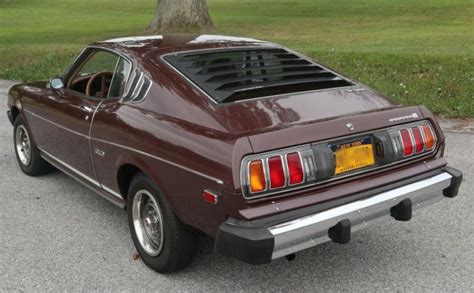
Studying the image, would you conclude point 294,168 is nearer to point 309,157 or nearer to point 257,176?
point 309,157

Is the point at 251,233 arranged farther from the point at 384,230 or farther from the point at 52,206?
the point at 52,206

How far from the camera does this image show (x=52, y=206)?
16.2ft

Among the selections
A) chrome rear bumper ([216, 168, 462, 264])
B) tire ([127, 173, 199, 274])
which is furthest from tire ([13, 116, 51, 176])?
chrome rear bumper ([216, 168, 462, 264])

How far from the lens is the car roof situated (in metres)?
4.18

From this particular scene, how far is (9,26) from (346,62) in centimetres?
2185

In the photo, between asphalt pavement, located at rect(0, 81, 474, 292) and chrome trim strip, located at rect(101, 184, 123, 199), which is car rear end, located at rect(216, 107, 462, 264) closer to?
asphalt pavement, located at rect(0, 81, 474, 292)

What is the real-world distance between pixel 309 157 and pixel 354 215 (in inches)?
Result: 17.0

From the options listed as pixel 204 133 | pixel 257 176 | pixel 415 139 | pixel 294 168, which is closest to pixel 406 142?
pixel 415 139

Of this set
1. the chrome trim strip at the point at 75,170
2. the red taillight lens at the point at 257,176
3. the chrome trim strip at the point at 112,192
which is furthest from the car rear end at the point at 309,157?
the chrome trim strip at the point at 75,170

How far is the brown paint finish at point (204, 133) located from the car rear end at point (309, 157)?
10mm

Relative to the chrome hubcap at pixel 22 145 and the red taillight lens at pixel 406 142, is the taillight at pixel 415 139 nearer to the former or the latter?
the red taillight lens at pixel 406 142

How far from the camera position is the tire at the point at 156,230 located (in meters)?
3.45

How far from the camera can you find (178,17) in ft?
53.2

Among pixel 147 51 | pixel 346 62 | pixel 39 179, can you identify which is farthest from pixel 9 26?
pixel 147 51
